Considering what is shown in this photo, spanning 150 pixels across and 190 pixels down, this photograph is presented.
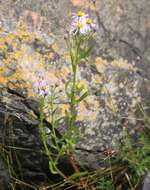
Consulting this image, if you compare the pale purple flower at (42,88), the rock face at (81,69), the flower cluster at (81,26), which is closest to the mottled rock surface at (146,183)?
the rock face at (81,69)

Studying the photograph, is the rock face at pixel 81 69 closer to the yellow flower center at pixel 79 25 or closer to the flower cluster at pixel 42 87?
the flower cluster at pixel 42 87

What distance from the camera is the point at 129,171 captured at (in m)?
2.73

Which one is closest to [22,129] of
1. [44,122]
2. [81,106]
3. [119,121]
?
[44,122]

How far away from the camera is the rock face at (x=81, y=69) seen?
8.47ft

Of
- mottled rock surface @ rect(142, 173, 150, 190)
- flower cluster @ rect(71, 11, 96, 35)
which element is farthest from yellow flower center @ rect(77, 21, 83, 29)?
mottled rock surface @ rect(142, 173, 150, 190)

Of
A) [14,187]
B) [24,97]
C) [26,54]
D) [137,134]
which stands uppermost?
[26,54]

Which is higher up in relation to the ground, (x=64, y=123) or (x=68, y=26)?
(x=68, y=26)

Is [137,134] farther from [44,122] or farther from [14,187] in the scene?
[14,187]

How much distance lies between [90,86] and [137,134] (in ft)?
1.13

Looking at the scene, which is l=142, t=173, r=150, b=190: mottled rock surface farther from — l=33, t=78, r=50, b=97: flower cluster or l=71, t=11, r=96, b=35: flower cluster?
l=71, t=11, r=96, b=35: flower cluster

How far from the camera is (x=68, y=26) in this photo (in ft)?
8.87

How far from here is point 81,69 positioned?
8.86 feet

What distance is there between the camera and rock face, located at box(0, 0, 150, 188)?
2.58m

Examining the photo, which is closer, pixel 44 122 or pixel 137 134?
pixel 44 122
